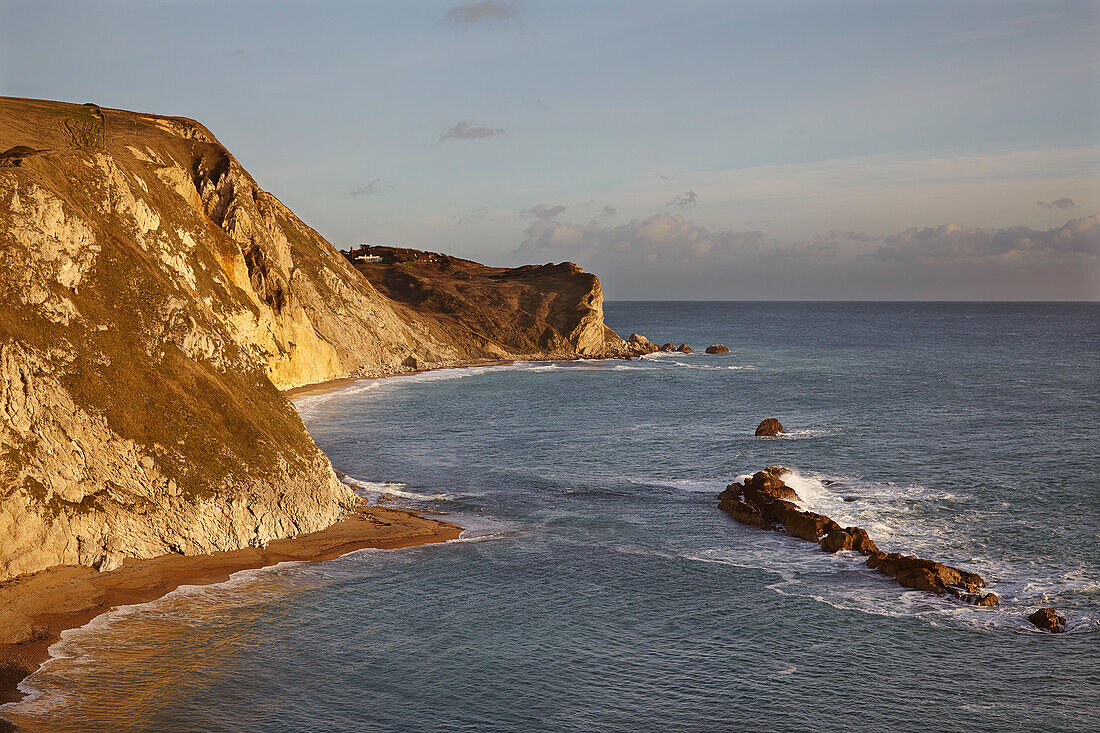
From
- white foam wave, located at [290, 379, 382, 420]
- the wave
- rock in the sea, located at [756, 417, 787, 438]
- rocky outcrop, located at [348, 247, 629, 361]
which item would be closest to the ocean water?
the wave

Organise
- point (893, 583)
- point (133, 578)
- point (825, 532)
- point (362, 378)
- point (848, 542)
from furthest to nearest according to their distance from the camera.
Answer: point (362, 378), point (825, 532), point (848, 542), point (893, 583), point (133, 578)

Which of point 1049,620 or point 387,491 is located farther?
point 387,491

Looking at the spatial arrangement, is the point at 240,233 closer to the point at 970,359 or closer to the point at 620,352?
the point at 620,352

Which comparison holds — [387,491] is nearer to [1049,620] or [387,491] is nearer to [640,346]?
[1049,620]

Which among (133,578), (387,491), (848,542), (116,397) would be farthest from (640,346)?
(133,578)

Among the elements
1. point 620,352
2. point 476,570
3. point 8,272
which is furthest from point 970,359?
point 8,272
